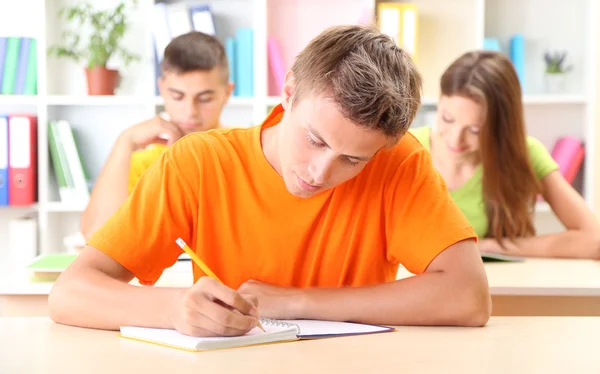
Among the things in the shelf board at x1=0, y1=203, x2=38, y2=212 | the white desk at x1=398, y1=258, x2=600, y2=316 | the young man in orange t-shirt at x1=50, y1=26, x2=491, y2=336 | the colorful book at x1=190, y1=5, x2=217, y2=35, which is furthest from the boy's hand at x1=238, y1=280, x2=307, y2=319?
the shelf board at x1=0, y1=203, x2=38, y2=212

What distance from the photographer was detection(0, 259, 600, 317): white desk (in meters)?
1.95

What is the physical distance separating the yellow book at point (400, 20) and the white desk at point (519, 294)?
1.89m

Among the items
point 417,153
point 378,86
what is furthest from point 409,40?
point 378,86

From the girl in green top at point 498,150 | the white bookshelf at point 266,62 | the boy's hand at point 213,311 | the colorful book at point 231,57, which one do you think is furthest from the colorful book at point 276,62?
the boy's hand at point 213,311

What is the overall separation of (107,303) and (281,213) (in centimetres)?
39

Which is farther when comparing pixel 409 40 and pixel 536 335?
pixel 409 40

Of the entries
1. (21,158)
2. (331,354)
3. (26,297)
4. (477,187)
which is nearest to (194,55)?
(477,187)

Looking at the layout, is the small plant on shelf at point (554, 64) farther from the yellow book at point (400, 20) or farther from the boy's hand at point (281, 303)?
the boy's hand at point (281, 303)

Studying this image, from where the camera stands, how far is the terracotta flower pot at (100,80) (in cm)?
386

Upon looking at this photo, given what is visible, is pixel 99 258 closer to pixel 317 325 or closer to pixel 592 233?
pixel 317 325

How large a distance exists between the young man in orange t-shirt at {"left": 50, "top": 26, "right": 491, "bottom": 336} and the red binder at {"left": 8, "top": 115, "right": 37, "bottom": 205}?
2.34 metres

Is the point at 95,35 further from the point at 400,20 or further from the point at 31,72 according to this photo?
the point at 400,20

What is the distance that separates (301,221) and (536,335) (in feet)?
1.58

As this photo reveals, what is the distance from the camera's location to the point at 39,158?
3.83 m
